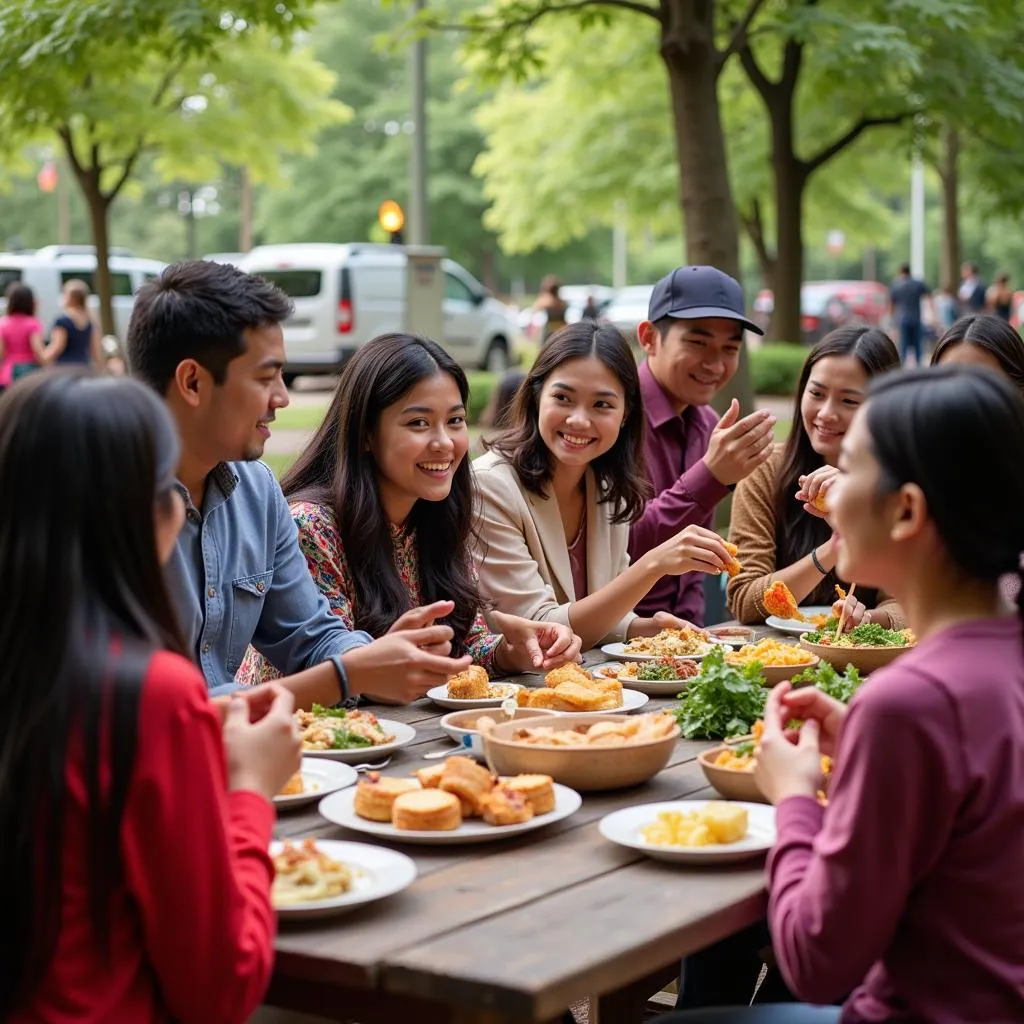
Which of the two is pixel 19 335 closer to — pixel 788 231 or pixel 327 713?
pixel 788 231

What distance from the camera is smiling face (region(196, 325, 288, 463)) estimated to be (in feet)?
11.4

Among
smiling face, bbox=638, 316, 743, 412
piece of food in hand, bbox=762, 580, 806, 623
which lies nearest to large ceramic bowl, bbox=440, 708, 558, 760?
piece of food in hand, bbox=762, 580, 806, 623

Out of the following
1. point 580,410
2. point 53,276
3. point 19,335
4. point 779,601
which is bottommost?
point 779,601

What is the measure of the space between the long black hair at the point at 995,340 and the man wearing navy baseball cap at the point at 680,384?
32.4 inches

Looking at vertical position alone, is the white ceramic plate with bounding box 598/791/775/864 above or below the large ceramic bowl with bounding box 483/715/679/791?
below

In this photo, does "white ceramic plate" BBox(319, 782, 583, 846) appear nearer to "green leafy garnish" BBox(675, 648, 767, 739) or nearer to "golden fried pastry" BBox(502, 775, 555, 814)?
"golden fried pastry" BBox(502, 775, 555, 814)

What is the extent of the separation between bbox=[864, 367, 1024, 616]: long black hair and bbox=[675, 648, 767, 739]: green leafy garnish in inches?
45.4

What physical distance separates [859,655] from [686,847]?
5.48 ft

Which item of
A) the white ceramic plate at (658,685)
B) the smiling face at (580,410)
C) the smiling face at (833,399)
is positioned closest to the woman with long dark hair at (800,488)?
the smiling face at (833,399)

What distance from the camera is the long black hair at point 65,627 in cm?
199

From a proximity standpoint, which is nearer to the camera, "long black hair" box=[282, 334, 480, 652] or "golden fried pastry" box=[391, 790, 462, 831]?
"golden fried pastry" box=[391, 790, 462, 831]

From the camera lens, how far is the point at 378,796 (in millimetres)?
2701

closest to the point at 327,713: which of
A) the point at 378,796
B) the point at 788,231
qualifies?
the point at 378,796

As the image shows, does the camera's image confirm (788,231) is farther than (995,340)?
Yes
